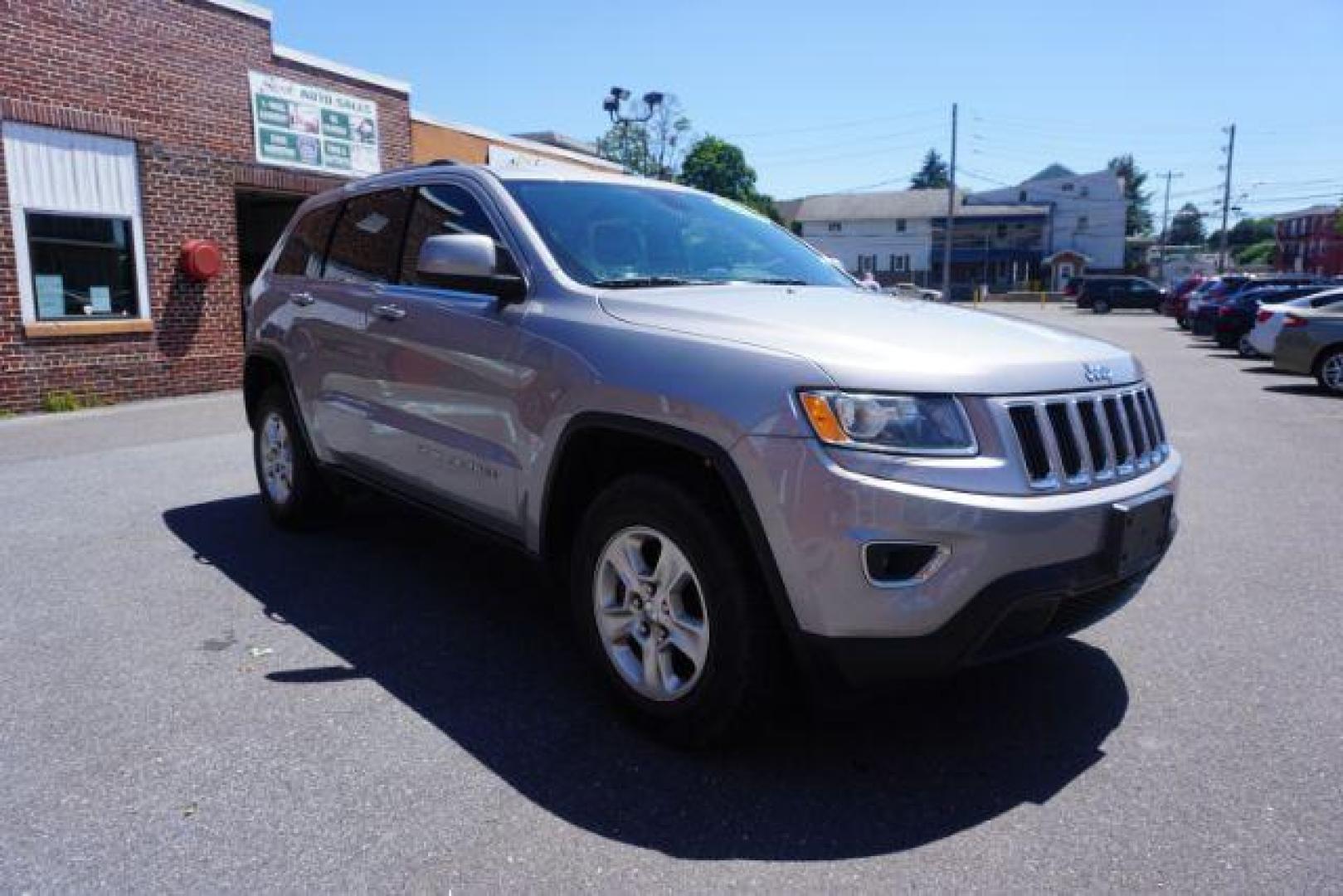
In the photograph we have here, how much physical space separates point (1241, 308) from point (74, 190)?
21.4m

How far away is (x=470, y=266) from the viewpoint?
3438 millimetres

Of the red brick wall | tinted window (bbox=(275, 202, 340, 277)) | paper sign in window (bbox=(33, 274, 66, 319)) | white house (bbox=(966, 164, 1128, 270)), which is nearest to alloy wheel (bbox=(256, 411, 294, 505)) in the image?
tinted window (bbox=(275, 202, 340, 277))

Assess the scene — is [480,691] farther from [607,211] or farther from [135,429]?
[135,429]

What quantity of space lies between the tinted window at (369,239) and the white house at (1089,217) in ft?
247

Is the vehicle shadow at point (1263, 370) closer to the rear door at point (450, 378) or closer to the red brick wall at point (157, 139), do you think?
the red brick wall at point (157, 139)

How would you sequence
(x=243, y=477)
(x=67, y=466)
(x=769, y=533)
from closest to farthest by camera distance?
(x=769, y=533) < (x=243, y=477) < (x=67, y=466)

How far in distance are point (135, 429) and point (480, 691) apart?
8.13m

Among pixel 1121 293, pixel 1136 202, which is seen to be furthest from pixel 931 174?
pixel 1121 293

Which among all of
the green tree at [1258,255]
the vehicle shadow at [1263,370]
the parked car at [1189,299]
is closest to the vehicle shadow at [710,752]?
the vehicle shadow at [1263,370]

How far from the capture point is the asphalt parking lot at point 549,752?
251 cm

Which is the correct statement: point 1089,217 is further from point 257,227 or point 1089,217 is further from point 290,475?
point 290,475

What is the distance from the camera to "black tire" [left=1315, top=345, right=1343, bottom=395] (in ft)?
44.8

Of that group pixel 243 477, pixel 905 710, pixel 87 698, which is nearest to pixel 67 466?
pixel 243 477

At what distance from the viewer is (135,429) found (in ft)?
33.0
